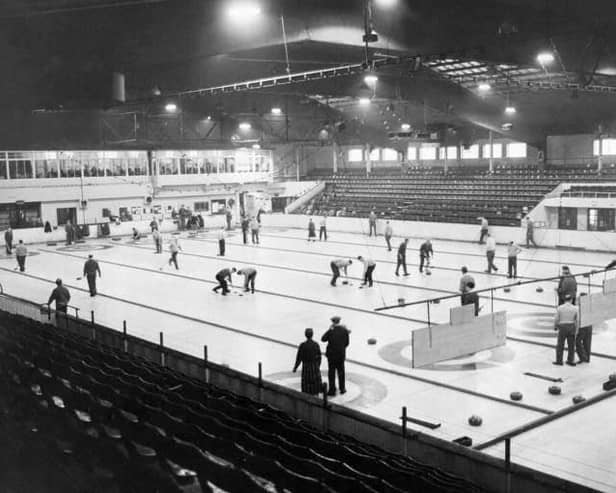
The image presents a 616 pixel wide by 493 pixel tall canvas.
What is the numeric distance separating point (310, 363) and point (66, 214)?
4055cm

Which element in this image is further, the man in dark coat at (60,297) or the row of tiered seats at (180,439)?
the man in dark coat at (60,297)

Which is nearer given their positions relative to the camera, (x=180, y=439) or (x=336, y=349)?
(x=180, y=439)

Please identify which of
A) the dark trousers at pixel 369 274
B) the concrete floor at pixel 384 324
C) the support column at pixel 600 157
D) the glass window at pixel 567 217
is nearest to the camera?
the concrete floor at pixel 384 324

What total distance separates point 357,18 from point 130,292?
12.7 m

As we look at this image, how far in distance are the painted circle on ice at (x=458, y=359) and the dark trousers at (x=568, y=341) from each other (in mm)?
1064

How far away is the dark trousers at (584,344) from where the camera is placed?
14.6m

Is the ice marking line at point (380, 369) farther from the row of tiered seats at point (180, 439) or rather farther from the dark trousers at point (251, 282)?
the row of tiered seats at point (180, 439)

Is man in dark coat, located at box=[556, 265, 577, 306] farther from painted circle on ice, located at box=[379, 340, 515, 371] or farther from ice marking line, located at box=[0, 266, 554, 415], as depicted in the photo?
ice marking line, located at box=[0, 266, 554, 415]

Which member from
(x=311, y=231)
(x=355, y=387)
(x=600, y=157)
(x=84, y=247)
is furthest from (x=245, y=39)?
(x=600, y=157)

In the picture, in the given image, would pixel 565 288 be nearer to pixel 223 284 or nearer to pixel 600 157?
pixel 223 284

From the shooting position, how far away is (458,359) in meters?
15.3

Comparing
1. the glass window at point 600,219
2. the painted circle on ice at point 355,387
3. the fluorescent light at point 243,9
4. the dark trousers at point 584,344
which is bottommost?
the painted circle on ice at point 355,387

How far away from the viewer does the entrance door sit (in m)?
48.8

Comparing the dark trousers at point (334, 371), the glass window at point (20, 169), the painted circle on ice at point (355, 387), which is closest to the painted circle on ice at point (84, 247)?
the glass window at point (20, 169)
